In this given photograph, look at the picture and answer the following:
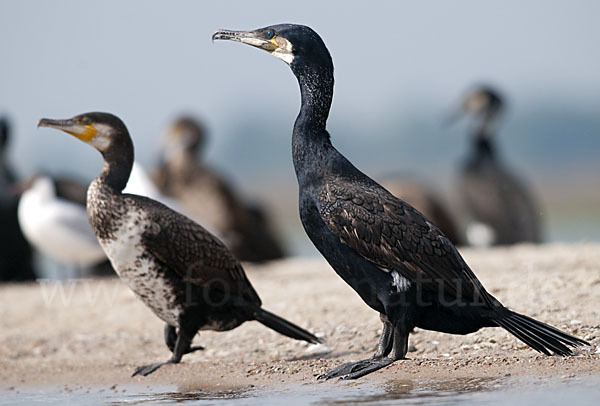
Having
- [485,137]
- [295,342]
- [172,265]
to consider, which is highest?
[485,137]

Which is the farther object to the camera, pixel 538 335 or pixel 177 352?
pixel 177 352

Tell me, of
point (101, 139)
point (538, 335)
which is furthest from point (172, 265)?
point (538, 335)

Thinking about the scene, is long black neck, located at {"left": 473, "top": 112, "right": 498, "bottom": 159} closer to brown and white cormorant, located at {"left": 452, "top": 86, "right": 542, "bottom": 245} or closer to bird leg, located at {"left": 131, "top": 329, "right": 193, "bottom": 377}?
brown and white cormorant, located at {"left": 452, "top": 86, "right": 542, "bottom": 245}

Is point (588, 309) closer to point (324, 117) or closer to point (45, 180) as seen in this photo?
point (324, 117)

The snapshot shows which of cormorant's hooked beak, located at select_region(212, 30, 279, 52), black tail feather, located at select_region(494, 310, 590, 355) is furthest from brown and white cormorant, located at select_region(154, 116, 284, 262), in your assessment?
black tail feather, located at select_region(494, 310, 590, 355)

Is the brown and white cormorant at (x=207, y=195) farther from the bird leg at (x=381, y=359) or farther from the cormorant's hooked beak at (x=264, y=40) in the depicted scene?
the bird leg at (x=381, y=359)

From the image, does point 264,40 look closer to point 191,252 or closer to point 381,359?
point 191,252

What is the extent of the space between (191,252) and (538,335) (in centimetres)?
212

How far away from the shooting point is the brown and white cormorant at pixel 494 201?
15102 millimetres

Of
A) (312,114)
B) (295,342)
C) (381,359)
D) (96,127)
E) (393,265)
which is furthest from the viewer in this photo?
(295,342)

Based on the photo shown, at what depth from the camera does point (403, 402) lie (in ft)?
14.3

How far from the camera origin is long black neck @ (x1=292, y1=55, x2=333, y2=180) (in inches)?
211

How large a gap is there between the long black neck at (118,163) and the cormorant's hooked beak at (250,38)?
110 cm

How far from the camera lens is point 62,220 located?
11297mm
